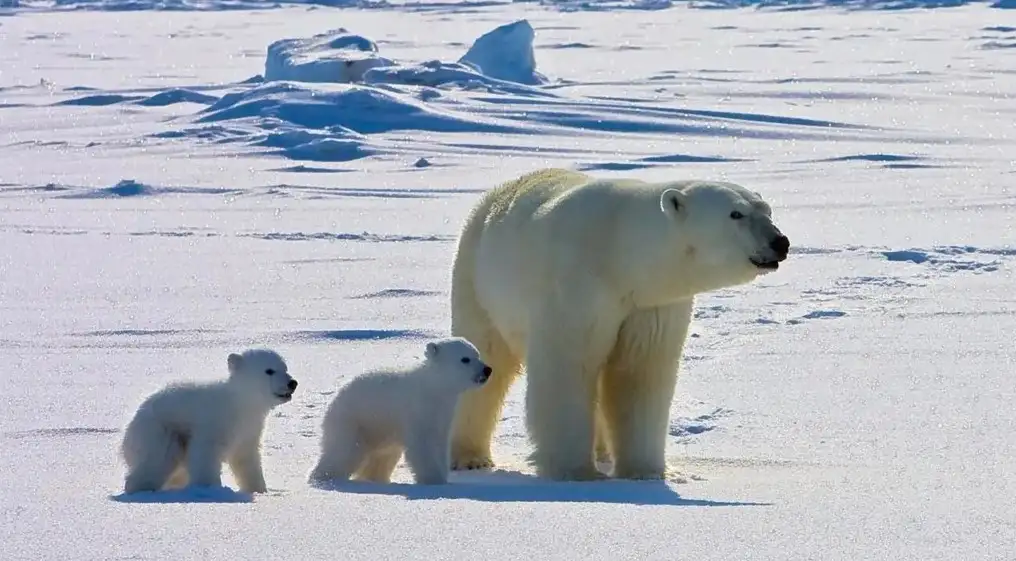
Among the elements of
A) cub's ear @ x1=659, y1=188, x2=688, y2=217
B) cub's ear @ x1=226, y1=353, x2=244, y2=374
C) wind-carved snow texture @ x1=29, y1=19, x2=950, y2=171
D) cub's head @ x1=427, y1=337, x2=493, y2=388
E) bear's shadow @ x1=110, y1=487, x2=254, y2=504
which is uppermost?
cub's ear @ x1=659, y1=188, x2=688, y2=217

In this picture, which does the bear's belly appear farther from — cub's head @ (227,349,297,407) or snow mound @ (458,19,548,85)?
snow mound @ (458,19,548,85)

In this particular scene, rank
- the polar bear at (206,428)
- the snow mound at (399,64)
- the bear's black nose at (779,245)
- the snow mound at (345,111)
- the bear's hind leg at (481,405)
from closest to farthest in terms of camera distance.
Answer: the polar bear at (206,428) → the bear's black nose at (779,245) → the bear's hind leg at (481,405) → the snow mound at (345,111) → the snow mound at (399,64)

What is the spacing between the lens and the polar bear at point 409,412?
463 centimetres

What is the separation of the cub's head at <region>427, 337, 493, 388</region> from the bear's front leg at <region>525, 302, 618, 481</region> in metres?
0.21

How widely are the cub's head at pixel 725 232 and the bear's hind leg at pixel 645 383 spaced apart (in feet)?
0.97

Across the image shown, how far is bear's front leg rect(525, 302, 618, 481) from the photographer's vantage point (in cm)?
479

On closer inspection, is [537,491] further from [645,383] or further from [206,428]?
[206,428]

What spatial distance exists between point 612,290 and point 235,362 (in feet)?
3.87

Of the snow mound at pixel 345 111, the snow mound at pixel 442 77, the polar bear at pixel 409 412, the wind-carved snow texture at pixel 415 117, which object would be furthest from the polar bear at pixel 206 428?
the snow mound at pixel 442 77

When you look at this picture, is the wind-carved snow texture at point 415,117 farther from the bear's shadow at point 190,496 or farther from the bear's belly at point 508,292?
the bear's shadow at point 190,496

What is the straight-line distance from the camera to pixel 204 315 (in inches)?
288

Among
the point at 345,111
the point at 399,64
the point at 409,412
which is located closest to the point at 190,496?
the point at 409,412

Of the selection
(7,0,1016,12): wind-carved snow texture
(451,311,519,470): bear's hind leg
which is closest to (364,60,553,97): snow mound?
(451,311,519,470): bear's hind leg

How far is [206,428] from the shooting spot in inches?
170
